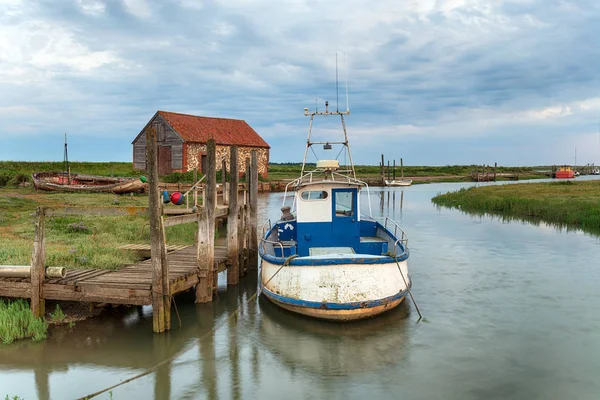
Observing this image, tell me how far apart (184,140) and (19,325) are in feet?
117

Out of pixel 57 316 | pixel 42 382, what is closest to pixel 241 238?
pixel 57 316

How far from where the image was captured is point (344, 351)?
1022cm

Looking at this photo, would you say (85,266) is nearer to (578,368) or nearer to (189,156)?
(578,368)

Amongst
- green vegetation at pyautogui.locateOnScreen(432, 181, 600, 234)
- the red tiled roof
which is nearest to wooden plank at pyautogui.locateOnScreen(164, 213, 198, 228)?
green vegetation at pyautogui.locateOnScreen(432, 181, 600, 234)

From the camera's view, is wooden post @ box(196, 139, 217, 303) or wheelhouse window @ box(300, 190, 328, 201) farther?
wheelhouse window @ box(300, 190, 328, 201)

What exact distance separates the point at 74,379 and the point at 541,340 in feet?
31.0

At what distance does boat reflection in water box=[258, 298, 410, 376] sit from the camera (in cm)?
970

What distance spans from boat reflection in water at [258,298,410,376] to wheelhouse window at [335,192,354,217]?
120 inches

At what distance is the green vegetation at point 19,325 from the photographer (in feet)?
32.8

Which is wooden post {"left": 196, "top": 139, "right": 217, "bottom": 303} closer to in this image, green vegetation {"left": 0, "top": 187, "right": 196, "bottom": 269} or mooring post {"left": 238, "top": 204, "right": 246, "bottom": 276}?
green vegetation {"left": 0, "top": 187, "right": 196, "bottom": 269}

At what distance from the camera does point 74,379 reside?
8.73m

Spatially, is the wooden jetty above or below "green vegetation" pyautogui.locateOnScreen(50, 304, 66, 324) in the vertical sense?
above

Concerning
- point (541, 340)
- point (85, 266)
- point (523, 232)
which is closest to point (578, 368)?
point (541, 340)

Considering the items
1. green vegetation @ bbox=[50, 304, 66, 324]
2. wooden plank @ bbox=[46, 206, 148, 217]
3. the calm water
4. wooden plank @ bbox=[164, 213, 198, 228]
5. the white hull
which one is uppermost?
wooden plank @ bbox=[46, 206, 148, 217]
